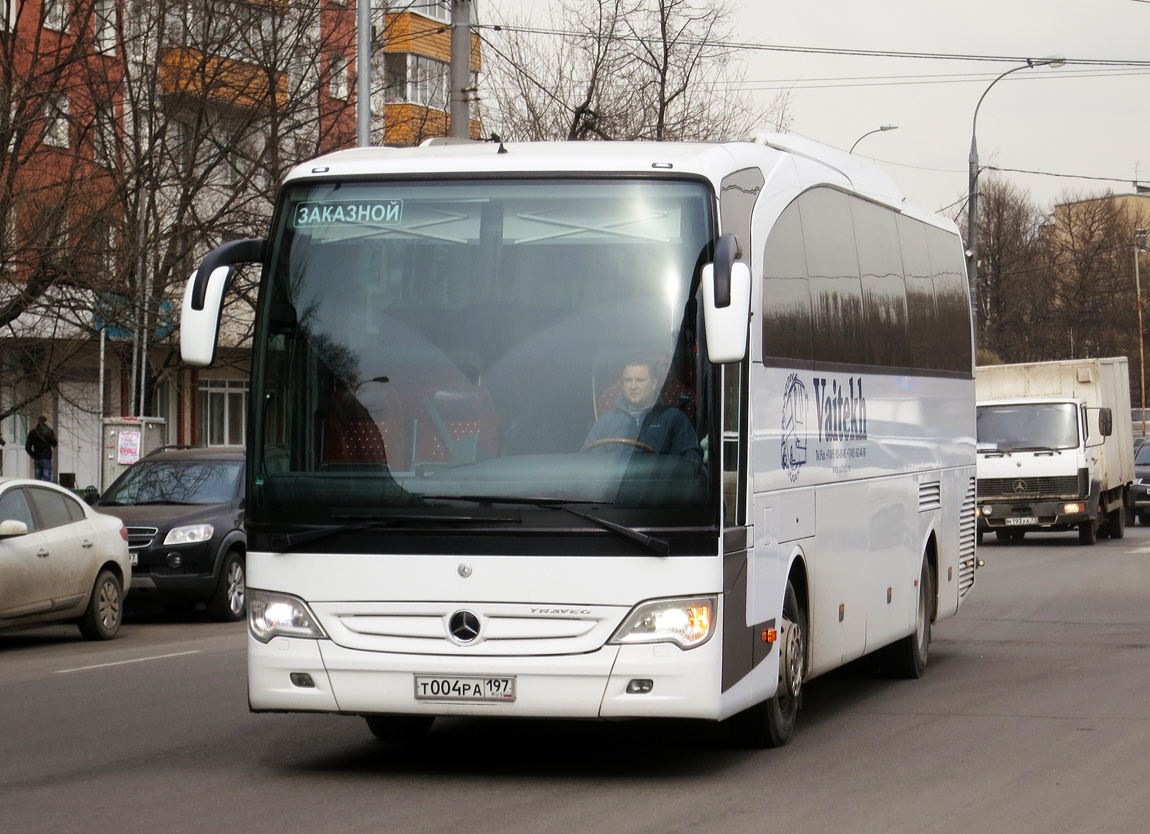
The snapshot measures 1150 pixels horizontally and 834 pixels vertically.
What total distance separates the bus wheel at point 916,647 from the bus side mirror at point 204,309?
602cm

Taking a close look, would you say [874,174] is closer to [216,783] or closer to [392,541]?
[392,541]

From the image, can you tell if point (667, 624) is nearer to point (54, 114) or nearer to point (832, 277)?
point (832, 277)

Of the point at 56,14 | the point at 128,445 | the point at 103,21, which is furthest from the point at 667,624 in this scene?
the point at 128,445

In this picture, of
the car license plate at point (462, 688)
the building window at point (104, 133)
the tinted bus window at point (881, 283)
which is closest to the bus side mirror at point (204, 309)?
the car license plate at point (462, 688)

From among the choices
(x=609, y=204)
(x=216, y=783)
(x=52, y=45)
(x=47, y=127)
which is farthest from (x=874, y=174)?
(x=52, y=45)

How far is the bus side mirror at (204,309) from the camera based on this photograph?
27.1ft

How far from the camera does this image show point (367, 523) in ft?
26.9

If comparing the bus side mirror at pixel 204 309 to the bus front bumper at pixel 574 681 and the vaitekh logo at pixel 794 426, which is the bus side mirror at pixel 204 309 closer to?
the bus front bumper at pixel 574 681

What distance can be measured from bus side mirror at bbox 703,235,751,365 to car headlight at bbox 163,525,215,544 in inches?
450

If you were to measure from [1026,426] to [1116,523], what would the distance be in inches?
170

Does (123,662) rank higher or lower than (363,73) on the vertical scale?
lower

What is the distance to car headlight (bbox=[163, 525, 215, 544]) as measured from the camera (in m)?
18.4

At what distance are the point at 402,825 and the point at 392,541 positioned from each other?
1434 mm

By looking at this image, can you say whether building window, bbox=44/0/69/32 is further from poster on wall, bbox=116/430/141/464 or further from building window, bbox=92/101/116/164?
poster on wall, bbox=116/430/141/464
